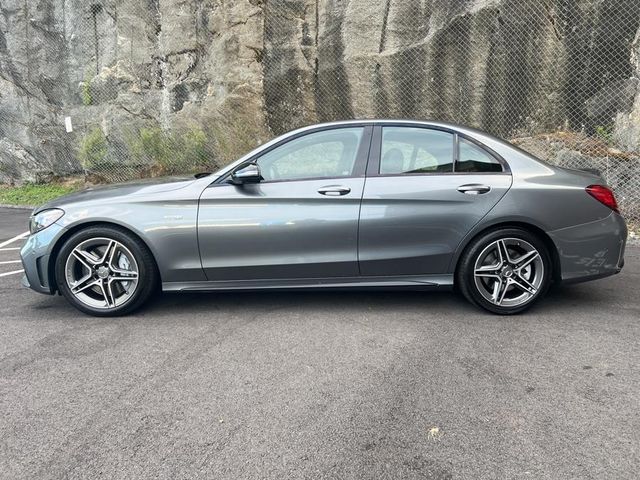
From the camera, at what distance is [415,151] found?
4.17 metres

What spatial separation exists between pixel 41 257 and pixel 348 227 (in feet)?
7.99

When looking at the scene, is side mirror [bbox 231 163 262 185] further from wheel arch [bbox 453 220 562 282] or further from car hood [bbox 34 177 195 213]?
wheel arch [bbox 453 220 562 282]

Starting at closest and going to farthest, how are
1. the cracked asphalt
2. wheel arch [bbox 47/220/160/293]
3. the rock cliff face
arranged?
1. the cracked asphalt
2. wheel arch [bbox 47/220/160/293]
3. the rock cliff face

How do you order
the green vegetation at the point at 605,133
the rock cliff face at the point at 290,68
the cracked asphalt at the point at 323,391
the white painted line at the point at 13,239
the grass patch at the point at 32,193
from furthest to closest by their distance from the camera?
the grass patch at the point at 32,193 → the rock cliff face at the point at 290,68 → the green vegetation at the point at 605,133 → the white painted line at the point at 13,239 → the cracked asphalt at the point at 323,391

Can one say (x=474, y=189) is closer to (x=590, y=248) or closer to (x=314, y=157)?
(x=590, y=248)

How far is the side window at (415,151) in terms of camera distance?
411 centimetres

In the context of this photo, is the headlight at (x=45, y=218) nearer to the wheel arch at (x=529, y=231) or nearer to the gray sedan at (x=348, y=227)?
the gray sedan at (x=348, y=227)

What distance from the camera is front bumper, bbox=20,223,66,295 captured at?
13.3 feet

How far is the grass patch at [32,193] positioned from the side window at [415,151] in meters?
9.88

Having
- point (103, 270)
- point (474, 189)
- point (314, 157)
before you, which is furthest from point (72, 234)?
point (474, 189)

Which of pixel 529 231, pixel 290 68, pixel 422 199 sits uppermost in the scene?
pixel 290 68

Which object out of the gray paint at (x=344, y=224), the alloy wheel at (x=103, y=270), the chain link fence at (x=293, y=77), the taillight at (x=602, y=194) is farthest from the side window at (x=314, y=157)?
the chain link fence at (x=293, y=77)

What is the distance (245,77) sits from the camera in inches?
424

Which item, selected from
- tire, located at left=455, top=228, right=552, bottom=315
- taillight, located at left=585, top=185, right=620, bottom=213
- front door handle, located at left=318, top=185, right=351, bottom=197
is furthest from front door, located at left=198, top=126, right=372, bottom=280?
taillight, located at left=585, top=185, right=620, bottom=213
